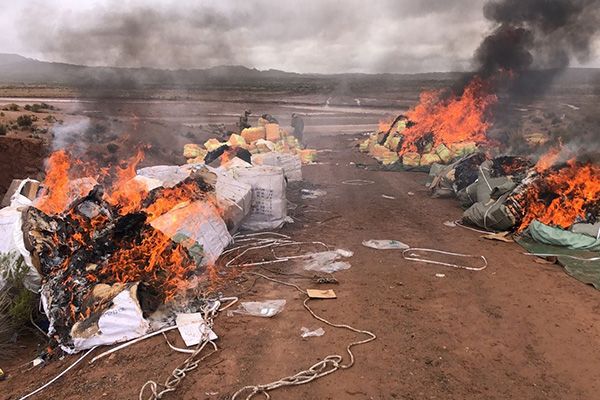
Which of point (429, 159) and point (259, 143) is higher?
point (259, 143)

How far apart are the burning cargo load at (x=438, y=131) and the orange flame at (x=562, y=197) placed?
5552mm

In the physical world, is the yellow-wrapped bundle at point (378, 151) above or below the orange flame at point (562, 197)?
below

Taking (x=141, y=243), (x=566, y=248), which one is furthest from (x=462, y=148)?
(x=141, y=243)

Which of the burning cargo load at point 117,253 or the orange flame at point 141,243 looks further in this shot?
the orange flame at point 141,243

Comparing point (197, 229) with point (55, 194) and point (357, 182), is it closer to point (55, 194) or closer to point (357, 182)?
point (55, 194)

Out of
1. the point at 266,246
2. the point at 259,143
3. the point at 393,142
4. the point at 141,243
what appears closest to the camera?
the point at 141,243

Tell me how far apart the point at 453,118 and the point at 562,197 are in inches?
414

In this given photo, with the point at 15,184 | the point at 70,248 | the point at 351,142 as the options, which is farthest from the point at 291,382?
the point at 351,142

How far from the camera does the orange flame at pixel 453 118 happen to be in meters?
15.4

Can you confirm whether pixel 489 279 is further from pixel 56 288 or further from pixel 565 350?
pixel 56 288

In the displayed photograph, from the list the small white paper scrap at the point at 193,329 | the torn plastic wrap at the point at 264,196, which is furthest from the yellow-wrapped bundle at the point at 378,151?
the small white paper scrap at the point at 193,329

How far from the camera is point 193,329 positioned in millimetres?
4141

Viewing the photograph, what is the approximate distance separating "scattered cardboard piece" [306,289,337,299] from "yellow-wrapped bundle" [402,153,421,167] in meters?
10.1

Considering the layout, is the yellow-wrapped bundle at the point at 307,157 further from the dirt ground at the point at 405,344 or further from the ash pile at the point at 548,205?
the dirt ground at the point at 405,344
